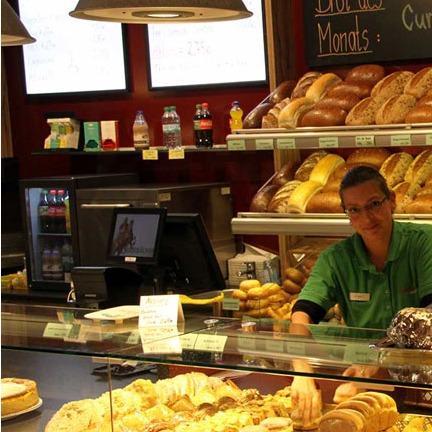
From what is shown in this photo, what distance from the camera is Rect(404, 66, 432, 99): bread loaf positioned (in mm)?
4137

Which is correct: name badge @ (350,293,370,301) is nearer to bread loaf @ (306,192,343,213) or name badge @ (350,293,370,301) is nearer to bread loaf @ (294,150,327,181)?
bread loaf @ (306,192,343,213)

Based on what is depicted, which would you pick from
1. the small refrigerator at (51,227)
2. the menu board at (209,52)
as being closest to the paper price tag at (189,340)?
the menu board at (209,52)

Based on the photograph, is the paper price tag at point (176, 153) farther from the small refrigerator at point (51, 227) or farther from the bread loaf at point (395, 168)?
the bread loaf at point (395, 168)

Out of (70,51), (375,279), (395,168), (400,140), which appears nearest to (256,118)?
(395,168)

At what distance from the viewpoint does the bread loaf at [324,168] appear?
14.1ft

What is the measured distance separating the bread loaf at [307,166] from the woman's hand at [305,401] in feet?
7.97

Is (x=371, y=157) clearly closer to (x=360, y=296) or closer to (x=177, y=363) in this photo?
(x=360, y=296)

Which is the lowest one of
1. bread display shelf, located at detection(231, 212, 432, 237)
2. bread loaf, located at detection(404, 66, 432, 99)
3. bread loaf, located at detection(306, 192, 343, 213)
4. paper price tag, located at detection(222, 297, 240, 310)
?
paper price tag, located at detection(222, 297, 240, 310)

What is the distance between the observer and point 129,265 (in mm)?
4023

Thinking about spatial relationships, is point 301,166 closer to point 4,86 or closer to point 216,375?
point 216,375

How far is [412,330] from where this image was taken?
6.68ft

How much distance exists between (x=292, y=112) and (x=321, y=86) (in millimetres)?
314

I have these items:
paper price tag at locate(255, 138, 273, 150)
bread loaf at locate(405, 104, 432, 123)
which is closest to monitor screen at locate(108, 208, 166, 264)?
paper price tag at locate(255, 138, 273, 150)

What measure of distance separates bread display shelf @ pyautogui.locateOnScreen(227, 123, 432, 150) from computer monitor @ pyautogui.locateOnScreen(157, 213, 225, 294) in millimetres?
848
